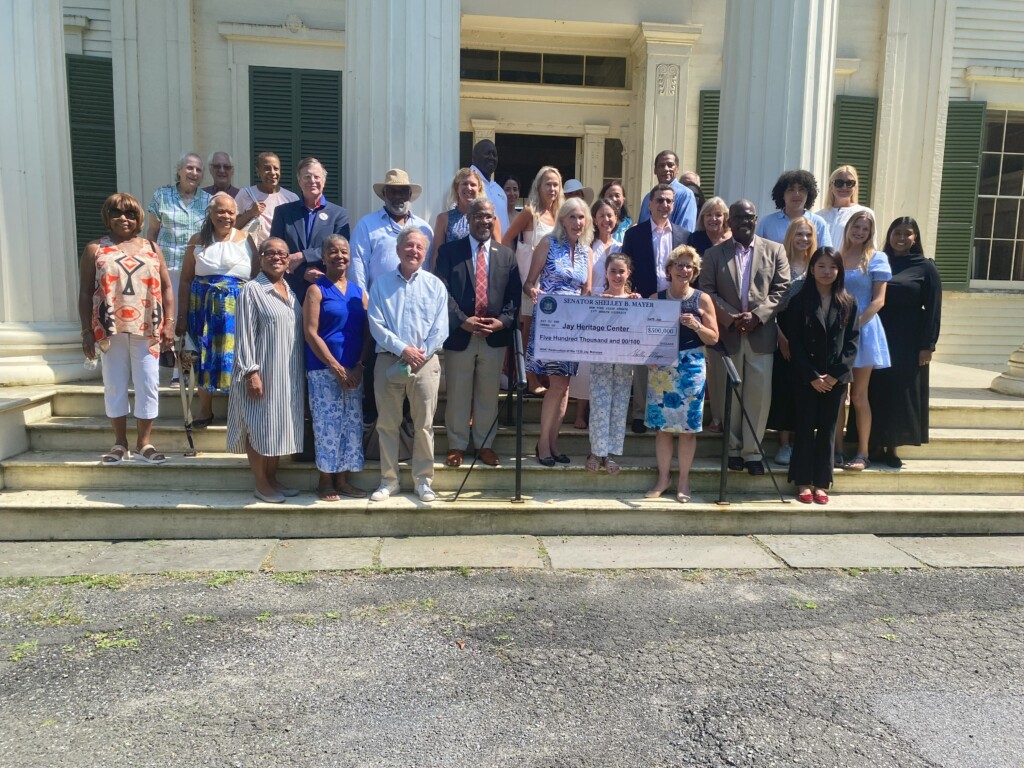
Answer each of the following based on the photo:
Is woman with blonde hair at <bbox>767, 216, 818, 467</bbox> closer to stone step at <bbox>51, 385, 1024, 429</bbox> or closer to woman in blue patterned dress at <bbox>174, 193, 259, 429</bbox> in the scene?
stone step at <bbox>51, 385, 1024, 429</bbox>

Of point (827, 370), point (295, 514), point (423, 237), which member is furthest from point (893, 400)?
point (295, 514)

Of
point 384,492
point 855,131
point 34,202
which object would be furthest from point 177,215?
point 855,131

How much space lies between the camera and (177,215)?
629 cm

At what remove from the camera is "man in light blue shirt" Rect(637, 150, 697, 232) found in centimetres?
627

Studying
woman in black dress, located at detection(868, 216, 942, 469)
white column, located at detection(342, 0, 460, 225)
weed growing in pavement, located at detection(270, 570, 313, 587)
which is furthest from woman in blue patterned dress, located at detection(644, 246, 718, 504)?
weed growing in pavement, located at detection(270, 570, 313, 587)

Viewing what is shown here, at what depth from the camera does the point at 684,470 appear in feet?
17.6

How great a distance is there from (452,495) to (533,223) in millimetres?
2186

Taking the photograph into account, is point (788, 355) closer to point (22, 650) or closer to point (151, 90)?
point (22, 650)

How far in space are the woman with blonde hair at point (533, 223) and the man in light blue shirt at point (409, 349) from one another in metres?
0.96

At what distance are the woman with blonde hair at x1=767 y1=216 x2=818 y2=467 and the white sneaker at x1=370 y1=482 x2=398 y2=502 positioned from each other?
2.76 metres

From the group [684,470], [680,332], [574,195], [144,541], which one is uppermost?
[574,195]

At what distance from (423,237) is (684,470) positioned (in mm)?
2379

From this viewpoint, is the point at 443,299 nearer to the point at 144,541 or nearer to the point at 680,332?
the point at 680,332

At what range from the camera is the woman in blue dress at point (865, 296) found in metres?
5.42
